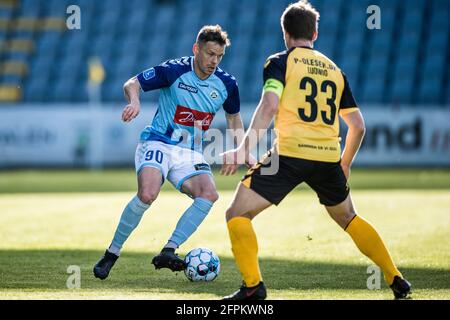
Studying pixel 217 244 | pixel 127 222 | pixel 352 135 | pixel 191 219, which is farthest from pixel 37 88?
pixel 352 135

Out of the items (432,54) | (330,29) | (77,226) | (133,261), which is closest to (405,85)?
(432,54)

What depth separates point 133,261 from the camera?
29.8 feet

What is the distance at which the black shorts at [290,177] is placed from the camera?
20.7 ft

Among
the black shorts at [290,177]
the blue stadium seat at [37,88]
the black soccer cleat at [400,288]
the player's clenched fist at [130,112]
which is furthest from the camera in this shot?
the blue stadium seat at [37,88]

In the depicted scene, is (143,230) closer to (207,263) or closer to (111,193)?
(207,263)

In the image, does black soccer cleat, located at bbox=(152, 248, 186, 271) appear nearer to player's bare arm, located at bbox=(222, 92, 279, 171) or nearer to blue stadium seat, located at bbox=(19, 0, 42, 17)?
player's bare arm, located at bbox=(222, 92, 279, 171)

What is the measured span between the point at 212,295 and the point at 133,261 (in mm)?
2447

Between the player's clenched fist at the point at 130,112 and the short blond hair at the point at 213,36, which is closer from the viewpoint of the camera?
the player's clenched fist at the point at 130,112

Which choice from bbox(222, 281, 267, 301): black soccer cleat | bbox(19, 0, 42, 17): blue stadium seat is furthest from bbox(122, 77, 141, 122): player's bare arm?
bbox(19, 0, 42, 17): blue stadium seat

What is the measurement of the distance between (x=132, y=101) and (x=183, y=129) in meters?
0.72

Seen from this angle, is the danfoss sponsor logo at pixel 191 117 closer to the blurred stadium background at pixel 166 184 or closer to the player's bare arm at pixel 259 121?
the blurred stadium background at pixel 166 184

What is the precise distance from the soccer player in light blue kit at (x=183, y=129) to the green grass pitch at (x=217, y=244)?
1.93 ft

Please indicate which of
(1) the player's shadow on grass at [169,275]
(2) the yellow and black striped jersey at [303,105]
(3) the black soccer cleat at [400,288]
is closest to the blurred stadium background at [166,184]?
(1) the player's shadow on grass at [169,275]

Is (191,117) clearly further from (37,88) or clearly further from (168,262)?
(37,88)
